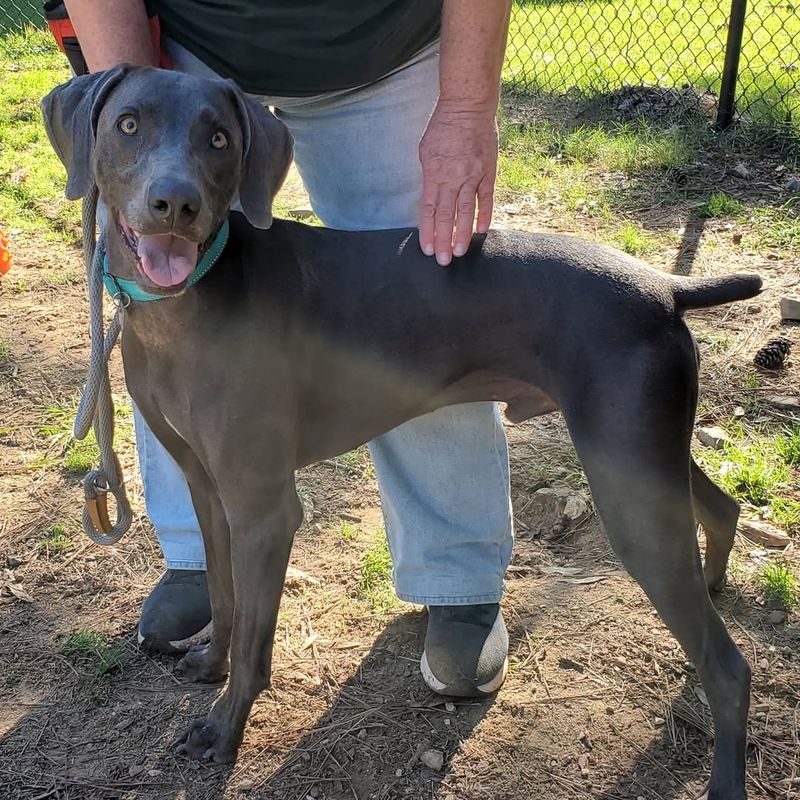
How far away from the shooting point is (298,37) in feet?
8.60

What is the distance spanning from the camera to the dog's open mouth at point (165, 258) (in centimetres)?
229

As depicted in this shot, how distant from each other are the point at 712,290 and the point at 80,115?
160 centimetres

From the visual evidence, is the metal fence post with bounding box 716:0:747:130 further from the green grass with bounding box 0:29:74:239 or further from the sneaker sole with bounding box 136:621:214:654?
the sneaker sole with bounding box 136:621:214:654

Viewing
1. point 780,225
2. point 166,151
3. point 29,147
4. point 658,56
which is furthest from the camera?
point 658,56

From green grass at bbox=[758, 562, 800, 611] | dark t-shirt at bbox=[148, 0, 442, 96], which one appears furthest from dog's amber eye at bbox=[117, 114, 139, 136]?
green grass at bbox=[758, 562, 800, 611]

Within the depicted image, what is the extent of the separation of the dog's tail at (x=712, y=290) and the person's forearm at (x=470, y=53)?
2.29 feet

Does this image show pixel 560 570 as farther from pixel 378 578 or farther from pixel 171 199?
pixel 171 199

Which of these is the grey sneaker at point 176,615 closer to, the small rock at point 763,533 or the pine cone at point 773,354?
the small rock at point 763,533

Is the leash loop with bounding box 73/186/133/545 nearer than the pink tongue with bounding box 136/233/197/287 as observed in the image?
No

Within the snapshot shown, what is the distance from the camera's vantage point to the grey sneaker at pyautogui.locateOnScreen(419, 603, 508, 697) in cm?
289

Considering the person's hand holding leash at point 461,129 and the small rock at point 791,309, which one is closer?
the person's hand holding leash at point 461,129

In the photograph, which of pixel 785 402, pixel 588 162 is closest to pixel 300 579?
pixel 785 402

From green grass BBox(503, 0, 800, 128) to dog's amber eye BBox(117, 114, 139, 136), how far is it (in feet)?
17.9

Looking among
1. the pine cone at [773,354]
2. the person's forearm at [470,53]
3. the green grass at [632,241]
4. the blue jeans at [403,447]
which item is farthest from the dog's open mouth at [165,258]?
the green grass at [632,241]
